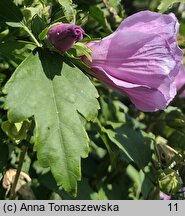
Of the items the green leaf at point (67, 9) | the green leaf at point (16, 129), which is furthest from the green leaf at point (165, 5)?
the green leaf at point (16, 129)

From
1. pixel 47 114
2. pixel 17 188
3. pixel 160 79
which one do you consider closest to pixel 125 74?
pixel 160 79

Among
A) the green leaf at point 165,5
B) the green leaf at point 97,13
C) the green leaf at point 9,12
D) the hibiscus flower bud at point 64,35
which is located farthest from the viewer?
the green leaf at point 97,13

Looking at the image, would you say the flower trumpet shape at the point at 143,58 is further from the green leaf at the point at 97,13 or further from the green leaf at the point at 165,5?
the green leaf at the point at 97,13

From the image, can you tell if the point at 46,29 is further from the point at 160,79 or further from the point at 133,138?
the point at 133,138

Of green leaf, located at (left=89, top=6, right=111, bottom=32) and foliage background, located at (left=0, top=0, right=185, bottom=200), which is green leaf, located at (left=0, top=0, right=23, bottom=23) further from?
green leaf, located at (left=89, top=6, right=111, bottom=32)

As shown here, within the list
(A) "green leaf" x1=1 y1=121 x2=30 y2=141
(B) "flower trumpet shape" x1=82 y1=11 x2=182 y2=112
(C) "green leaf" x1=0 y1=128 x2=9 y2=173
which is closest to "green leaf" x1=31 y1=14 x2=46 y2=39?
(B) "flower trumpet shape" x1=82 y1=11 x2=182 y2=112

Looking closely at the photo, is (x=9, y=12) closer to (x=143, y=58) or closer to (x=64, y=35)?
(x=64, y=35)

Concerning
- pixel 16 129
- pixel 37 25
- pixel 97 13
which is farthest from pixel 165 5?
pixel 16 129
